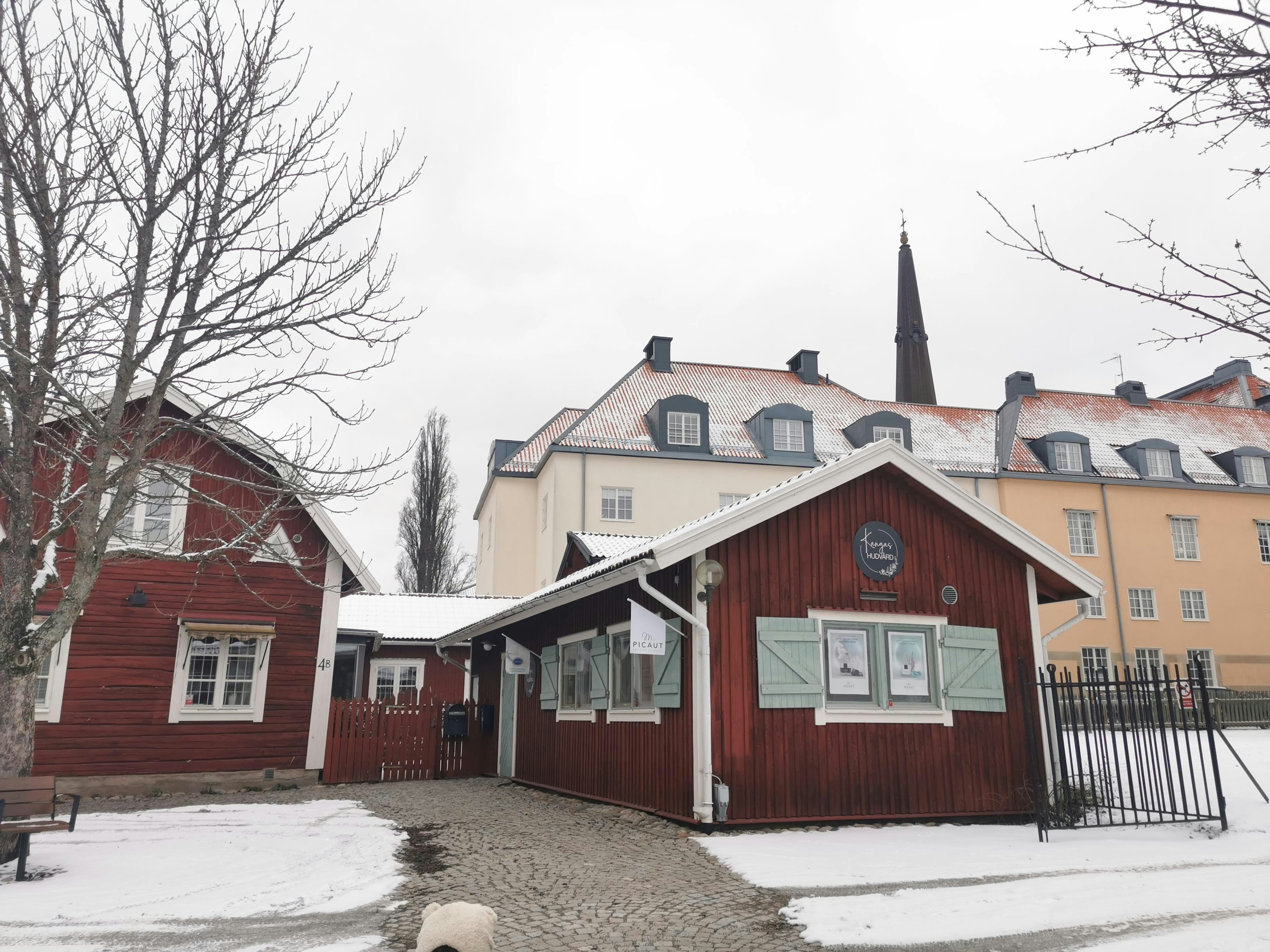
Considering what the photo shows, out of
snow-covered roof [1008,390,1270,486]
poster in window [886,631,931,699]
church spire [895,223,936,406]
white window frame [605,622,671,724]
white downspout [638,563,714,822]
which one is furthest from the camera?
church spire [895,223,936,406]

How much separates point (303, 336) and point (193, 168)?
1931 mm

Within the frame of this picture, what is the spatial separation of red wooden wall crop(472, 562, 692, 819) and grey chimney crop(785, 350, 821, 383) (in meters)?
22.1

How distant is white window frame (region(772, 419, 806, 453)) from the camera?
31734 millimetres

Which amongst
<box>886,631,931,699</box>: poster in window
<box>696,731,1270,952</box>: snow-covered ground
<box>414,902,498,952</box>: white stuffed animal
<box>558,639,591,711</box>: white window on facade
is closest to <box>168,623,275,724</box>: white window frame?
<box>558,639,591,711</box>: white window on facade

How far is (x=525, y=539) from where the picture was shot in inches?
1271

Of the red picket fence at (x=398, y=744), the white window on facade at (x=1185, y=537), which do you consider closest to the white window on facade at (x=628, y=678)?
the red picket fence at (x=398, y=744)

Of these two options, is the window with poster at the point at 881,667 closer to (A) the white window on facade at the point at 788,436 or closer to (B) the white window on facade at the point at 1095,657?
(A) the white window on facade at the point at 788,436

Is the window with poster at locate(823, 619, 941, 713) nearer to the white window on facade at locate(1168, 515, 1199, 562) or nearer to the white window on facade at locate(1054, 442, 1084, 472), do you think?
the white window on facade at locate(1054, 442, 1084, 472)

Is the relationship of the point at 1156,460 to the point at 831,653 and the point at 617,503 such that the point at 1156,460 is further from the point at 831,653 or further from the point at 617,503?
the point at 831,653

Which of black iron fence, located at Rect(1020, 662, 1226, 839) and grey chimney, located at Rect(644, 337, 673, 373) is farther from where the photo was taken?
grey chimney, located at Rect(644, 337, 673, 373)

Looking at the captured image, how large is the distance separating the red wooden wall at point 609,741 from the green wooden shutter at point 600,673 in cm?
19

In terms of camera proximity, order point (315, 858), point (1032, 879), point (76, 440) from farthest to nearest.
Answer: point (76, 440) → point (315, 858) → point (1032, 879)

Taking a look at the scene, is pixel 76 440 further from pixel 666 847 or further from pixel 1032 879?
pixel 1032 879

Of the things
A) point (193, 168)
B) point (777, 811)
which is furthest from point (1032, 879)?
point (193, 168)
